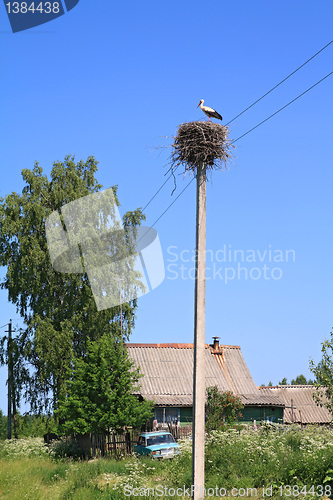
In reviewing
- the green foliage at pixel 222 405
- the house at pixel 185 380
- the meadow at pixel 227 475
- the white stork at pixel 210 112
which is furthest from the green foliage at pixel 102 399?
the white stork at pixel 210 112

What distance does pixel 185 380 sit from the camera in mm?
30250

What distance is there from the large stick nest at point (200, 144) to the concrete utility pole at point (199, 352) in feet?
1.66

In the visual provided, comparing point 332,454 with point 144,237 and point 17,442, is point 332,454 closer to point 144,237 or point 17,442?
point 17,442

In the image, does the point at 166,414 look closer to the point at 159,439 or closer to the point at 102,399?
the point at 102,399

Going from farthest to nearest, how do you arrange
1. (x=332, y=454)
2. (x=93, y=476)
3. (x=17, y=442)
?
(x=17, y=442), (x=93, y=476), (x=332, y=454)

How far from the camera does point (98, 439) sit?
2375 cm

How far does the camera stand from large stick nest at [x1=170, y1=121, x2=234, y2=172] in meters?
12.4

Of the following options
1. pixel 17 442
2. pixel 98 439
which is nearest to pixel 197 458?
pixel 98 439

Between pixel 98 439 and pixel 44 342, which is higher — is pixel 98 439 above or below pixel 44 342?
below

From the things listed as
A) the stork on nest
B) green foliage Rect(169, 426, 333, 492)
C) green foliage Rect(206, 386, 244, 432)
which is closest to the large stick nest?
the stork on nest

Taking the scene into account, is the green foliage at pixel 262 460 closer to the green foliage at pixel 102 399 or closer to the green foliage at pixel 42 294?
the green foliage at pixel 102 399

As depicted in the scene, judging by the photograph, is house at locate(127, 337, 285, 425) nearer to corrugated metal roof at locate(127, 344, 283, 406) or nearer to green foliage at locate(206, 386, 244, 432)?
corrugated metal roof at locate(127, 344, 283, 406)

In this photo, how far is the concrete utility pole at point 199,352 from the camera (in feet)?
34.8

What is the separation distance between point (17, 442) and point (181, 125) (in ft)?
64.8
